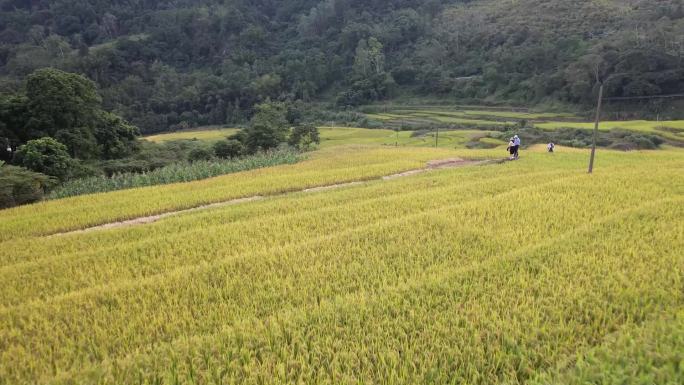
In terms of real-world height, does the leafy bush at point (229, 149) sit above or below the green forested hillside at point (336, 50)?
below

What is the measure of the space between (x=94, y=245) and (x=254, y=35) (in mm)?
100478

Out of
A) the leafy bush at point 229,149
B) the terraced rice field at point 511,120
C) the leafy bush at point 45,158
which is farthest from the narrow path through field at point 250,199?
the terraced rice field at point 511,120

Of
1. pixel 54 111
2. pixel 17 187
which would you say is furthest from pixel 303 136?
pixel 17 187

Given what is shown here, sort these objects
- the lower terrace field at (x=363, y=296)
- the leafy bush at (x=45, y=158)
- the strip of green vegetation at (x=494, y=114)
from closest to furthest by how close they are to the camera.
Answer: the lower terrace field at (x=363, y=296) → the leafy bush at (x=45, y=158) → the strip of green vegetation at (x=494, y=114)

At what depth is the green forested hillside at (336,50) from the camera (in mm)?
57750

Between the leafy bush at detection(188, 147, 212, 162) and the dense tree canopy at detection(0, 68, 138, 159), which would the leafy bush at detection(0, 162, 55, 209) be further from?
the leafy bush at detection(188, 147, 212, 162)

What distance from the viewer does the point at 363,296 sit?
5.02 meters

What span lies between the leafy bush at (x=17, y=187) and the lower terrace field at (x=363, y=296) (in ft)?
20.2

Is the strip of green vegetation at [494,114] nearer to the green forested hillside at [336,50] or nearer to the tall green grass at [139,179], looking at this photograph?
the green forested hillside at [336,50]

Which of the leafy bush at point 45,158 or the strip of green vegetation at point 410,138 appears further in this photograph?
the strip of green vegetation at point 410,138

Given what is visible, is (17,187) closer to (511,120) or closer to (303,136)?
(303,136)

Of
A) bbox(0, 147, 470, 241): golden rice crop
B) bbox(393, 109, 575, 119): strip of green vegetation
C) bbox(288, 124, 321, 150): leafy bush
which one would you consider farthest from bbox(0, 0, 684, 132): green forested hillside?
bbox(0, 147, 470, 241): golden rice crop

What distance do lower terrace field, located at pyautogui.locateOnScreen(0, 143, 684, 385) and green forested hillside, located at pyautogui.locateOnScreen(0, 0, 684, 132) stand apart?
168 ft

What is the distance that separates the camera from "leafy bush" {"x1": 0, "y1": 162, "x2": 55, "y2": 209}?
1454cm
